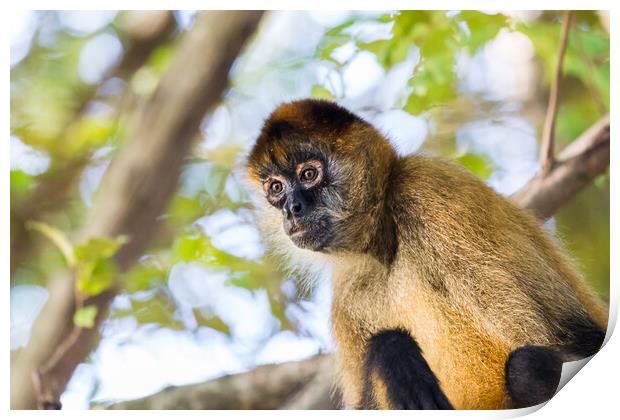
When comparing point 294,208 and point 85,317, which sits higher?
point 294,208

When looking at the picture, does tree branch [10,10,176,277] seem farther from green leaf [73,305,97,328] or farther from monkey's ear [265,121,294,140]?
monkey's ear [265,121,294,140]

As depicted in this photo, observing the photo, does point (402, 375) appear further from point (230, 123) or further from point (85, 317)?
point (230, 123)

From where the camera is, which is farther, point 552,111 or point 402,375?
point 552,111

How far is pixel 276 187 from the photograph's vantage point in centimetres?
397

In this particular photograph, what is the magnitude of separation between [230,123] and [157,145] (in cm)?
58

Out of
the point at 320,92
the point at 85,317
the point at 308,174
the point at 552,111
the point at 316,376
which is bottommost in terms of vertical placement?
the point at 316,376

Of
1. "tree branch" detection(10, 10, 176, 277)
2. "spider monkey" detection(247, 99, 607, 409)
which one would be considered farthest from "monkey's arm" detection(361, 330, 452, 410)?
"tree branch" detection(10, 10, 176, 277)

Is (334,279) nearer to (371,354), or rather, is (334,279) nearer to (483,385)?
(371,354)

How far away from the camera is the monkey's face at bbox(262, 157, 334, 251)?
378 cm

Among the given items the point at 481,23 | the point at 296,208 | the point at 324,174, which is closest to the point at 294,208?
the point at 296,208

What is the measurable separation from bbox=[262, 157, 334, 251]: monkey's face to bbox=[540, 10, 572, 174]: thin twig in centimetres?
127

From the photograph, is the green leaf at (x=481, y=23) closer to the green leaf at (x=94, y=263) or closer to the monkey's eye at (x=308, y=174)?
the monkey's eye at (x=308, y=174)
